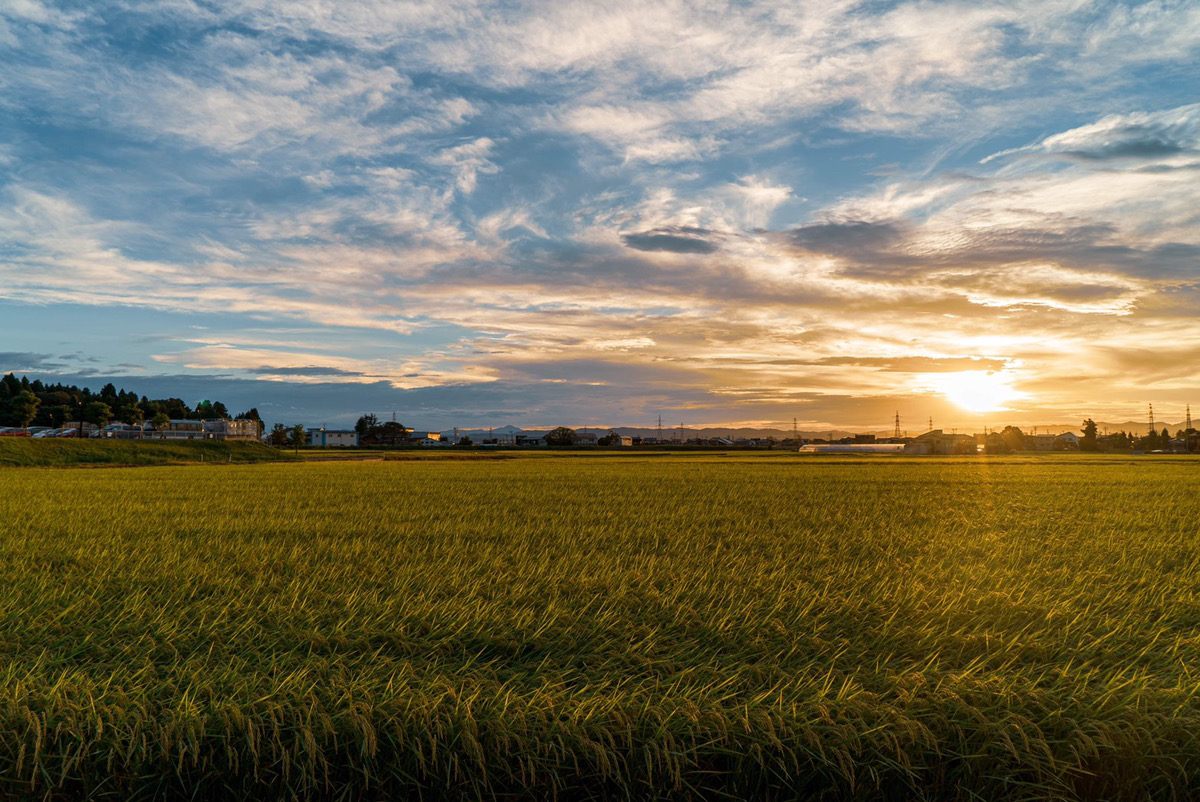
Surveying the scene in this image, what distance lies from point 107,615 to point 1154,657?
888 cm

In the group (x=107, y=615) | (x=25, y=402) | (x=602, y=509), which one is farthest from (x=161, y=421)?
(x=107, y=615)

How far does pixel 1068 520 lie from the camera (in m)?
15.7

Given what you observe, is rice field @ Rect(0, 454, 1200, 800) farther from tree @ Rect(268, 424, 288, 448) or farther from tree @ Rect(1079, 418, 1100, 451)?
tree @ Rect(1079, 418, 1100, 451)

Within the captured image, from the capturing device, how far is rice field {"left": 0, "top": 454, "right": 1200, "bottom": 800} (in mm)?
3717

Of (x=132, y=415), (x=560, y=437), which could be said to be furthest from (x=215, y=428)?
(x=560, y=437)

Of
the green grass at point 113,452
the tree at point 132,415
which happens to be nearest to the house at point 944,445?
the green grass at point 113,452

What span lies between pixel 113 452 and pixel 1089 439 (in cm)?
14469

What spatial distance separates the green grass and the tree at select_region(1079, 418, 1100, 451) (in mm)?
128702

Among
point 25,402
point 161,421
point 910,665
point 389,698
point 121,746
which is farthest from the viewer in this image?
point 161,421

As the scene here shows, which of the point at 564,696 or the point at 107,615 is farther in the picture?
the point at 107,615

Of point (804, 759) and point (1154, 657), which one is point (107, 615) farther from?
point (1154, 657)

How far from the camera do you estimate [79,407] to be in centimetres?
11000

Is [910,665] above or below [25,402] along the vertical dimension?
below

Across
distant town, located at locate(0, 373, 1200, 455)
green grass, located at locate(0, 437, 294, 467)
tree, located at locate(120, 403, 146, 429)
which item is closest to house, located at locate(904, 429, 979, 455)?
distant town, located at locate(0, 373, 1200, 455)
